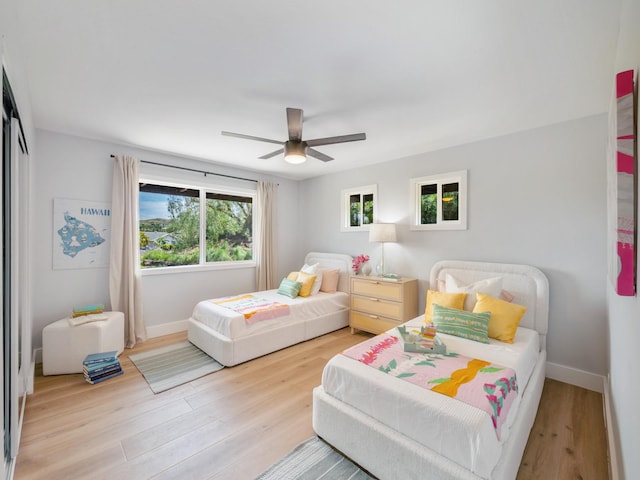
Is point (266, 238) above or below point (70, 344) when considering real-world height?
above

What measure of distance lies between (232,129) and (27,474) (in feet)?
10.0

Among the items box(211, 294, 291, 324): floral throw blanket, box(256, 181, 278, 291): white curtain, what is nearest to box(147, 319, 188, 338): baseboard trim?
box(211, 294, 291, 324): floral throw blanket

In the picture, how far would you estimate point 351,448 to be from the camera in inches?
72.2

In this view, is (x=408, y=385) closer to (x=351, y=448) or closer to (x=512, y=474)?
(x=351, y=448)

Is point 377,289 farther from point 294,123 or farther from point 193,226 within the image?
point 193,226

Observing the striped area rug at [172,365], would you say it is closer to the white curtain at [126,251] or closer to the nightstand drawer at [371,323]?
the white curtain at [126,251]

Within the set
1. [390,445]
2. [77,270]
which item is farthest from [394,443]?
[77,270]

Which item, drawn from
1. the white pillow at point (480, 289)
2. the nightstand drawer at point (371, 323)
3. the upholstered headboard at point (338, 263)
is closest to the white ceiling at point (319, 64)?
the white pillow at point (480, 289)

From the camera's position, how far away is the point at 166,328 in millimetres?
4051

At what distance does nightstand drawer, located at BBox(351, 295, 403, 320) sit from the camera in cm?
371

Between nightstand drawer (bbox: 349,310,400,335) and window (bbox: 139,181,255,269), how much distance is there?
7.07 feet

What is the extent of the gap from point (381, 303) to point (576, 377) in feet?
6.67

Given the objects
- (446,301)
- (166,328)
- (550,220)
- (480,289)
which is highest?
(550,220)

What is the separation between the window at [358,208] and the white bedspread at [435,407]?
260cm
